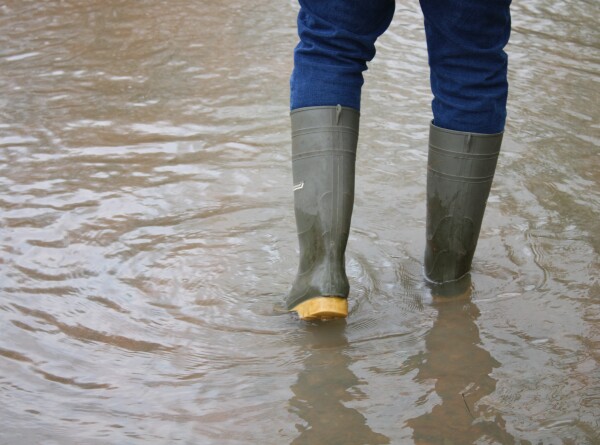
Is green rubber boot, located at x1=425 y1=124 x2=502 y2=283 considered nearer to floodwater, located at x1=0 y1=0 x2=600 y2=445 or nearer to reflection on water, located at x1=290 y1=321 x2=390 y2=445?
floodwater, located at x1=0 y1=0 x2=600 y2=445

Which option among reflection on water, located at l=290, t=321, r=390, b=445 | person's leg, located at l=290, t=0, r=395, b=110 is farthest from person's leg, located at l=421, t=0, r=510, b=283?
reflection on water, located at l=290, t=321, r=390, b=445

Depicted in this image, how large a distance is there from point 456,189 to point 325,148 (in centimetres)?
33

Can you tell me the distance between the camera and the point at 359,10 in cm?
168

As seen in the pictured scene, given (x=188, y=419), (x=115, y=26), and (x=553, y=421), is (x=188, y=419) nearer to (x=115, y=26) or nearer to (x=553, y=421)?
(x=553, y=421)

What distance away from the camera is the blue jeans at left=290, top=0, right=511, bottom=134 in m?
1.70

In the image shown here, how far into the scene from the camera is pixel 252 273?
2.05m

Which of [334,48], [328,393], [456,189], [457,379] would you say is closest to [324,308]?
[328,393]

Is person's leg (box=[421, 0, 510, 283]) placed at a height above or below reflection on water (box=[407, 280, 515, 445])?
above

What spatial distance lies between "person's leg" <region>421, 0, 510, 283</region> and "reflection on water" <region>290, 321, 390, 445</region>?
0.34m

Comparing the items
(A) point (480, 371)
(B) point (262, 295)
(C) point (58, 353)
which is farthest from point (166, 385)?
(A) point (480, 371)

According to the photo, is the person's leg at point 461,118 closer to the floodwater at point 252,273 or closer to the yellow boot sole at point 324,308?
the floodwater at point 252,273

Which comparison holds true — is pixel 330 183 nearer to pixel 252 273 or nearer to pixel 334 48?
pixel 334 48

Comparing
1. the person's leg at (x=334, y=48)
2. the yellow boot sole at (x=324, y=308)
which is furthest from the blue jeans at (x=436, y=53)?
the yellow boot sole at (x=324, y=308)

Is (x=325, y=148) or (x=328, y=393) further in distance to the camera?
(x=325, y=148)
